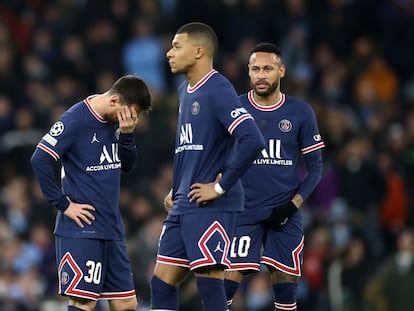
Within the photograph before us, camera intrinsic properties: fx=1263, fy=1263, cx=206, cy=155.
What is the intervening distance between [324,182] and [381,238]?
3.56ft

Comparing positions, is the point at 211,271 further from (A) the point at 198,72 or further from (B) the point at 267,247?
(A) the point at 198,72

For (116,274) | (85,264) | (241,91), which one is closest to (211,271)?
(116,274)

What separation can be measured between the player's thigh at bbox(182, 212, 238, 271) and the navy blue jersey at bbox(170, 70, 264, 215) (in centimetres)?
8

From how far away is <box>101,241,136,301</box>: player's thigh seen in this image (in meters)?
10.0

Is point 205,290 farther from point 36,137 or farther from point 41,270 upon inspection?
point 36,137

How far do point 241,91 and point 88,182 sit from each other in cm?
814

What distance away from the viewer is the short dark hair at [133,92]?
9.86 metres

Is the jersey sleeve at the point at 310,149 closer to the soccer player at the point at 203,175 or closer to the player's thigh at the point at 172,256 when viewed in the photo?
the soccer player at the point at 203,175

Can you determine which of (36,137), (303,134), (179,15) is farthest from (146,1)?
(303,134)

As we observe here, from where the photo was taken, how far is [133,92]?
9867mm

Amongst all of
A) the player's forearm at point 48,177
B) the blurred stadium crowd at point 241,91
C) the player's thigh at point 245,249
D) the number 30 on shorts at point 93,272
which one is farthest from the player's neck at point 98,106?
the blurred stadium crowd at point 241,91

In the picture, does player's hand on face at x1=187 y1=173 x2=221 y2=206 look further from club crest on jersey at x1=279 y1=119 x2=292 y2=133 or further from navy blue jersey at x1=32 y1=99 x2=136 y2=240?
club crest on jersey at x1=279 y1=119 x2=292 y2=133

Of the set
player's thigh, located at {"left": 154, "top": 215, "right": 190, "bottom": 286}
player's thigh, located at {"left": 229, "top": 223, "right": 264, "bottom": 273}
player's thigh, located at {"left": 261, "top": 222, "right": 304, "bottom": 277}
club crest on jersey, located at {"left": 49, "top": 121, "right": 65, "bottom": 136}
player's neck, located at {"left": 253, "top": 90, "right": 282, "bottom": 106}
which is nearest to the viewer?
player's thigh, located at {"left": 154, "top": 215, "right": 190, "bottom": 286}

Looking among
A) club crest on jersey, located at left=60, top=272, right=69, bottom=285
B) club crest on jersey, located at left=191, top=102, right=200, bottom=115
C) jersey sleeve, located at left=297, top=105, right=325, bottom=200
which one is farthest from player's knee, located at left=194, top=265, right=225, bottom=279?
jersey sleeve, located at left=297, top=105, right=325, bottom=200
